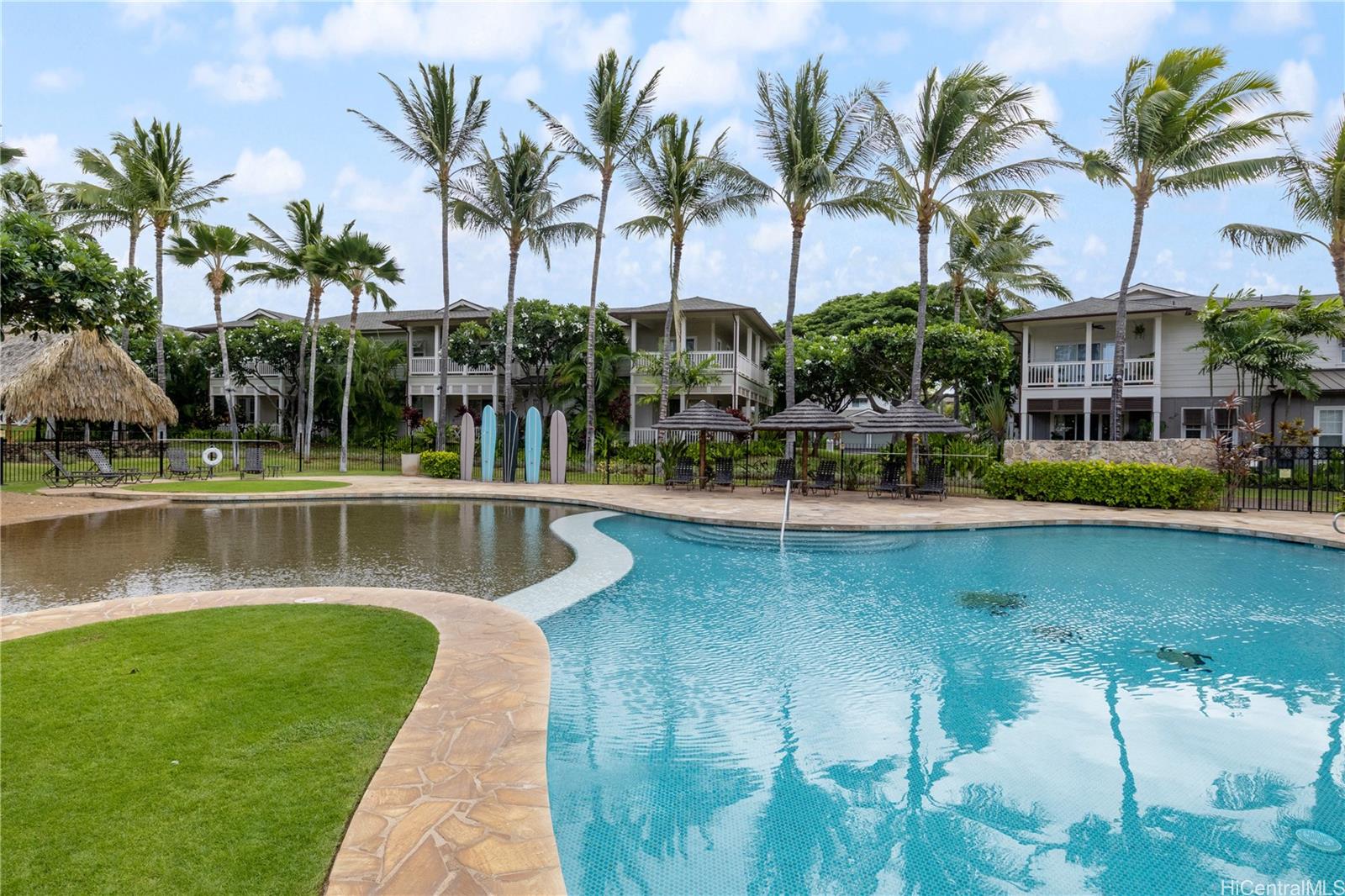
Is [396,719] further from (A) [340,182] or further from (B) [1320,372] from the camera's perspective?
(B) [1320,372]

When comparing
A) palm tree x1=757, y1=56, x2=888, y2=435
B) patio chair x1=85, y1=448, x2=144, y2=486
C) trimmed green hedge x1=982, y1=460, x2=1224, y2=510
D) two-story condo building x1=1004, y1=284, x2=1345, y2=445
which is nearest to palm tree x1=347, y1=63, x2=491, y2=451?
patio chair x1=85, y1=448, x2=144, y2=486

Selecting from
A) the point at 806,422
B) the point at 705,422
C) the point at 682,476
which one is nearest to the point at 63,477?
the point at 682,476

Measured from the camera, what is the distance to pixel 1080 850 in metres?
3.18

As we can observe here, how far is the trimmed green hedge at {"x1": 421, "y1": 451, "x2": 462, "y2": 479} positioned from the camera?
22.1 m

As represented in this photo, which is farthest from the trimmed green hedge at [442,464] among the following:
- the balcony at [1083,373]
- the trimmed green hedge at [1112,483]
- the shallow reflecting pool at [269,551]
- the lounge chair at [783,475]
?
the balcony at [1083,373]

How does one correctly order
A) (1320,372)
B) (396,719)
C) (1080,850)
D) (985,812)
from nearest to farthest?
(1080,850), (985,812), (396,719), (1320,372)

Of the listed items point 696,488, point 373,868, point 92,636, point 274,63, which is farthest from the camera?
point 696,488

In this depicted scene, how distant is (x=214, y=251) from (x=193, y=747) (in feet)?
93.3

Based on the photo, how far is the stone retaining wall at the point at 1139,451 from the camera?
16188 mm

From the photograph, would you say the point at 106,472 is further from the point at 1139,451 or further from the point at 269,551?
the point at 1139,451

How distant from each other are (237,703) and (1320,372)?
29.2 metres

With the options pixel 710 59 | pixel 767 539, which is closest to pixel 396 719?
pixel 767 539

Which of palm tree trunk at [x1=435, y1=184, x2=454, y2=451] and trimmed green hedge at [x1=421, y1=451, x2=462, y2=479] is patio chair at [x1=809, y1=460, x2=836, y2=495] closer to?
trimmed green hedge at [x1=421, y1=451, x2=462, y2=479]

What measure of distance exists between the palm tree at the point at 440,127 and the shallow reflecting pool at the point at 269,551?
401 inches
